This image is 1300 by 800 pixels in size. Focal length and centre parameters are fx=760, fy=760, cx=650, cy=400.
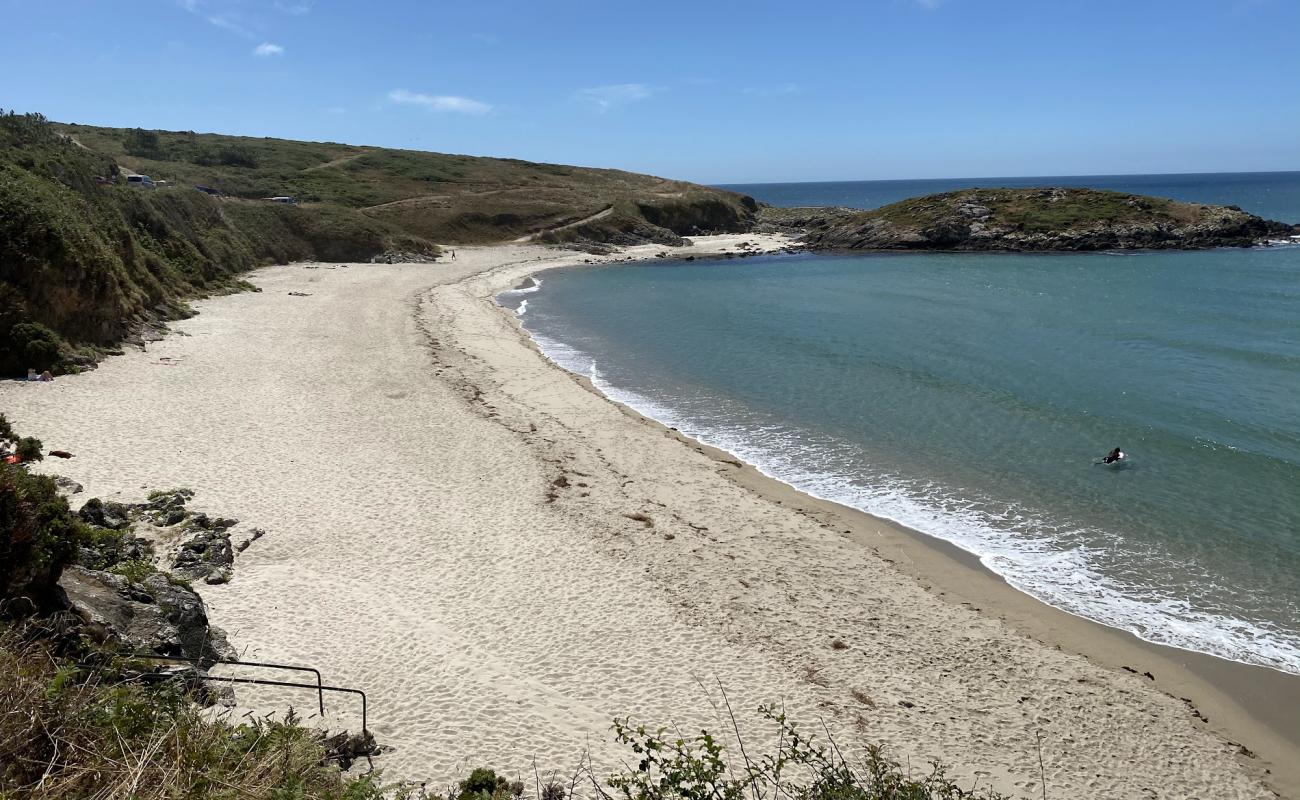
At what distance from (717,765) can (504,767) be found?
12.2 ft

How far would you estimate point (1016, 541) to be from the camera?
14.4 metres

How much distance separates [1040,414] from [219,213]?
49389 millimetres

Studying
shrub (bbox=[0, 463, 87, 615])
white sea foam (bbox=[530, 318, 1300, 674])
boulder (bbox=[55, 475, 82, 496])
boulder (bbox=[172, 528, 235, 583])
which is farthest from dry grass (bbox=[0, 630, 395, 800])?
white sea foam (bbox=[530, 318, 1300, 674])

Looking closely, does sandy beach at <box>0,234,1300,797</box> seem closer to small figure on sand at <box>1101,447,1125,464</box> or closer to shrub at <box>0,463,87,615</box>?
shrub at <box>0,463,87,615</box>

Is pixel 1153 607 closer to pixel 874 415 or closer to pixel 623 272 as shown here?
pixel 874 415

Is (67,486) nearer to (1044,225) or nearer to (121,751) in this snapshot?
(121,751)

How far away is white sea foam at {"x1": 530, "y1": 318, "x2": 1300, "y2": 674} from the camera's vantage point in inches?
444

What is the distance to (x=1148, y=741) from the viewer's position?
9.23 m

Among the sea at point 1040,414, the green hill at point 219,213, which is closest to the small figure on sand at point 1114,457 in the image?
the sea at point 1040,414

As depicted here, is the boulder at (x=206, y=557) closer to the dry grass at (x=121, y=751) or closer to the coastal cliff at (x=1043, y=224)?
the dry grass at (x=121, y=751)

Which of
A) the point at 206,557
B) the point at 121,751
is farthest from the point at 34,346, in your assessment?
the point at 121,751

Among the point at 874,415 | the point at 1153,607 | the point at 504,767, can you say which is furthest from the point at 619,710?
the point at 874,415

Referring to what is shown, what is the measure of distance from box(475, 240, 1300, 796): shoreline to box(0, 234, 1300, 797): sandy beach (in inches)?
1.8

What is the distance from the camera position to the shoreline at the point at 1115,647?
9.52m
